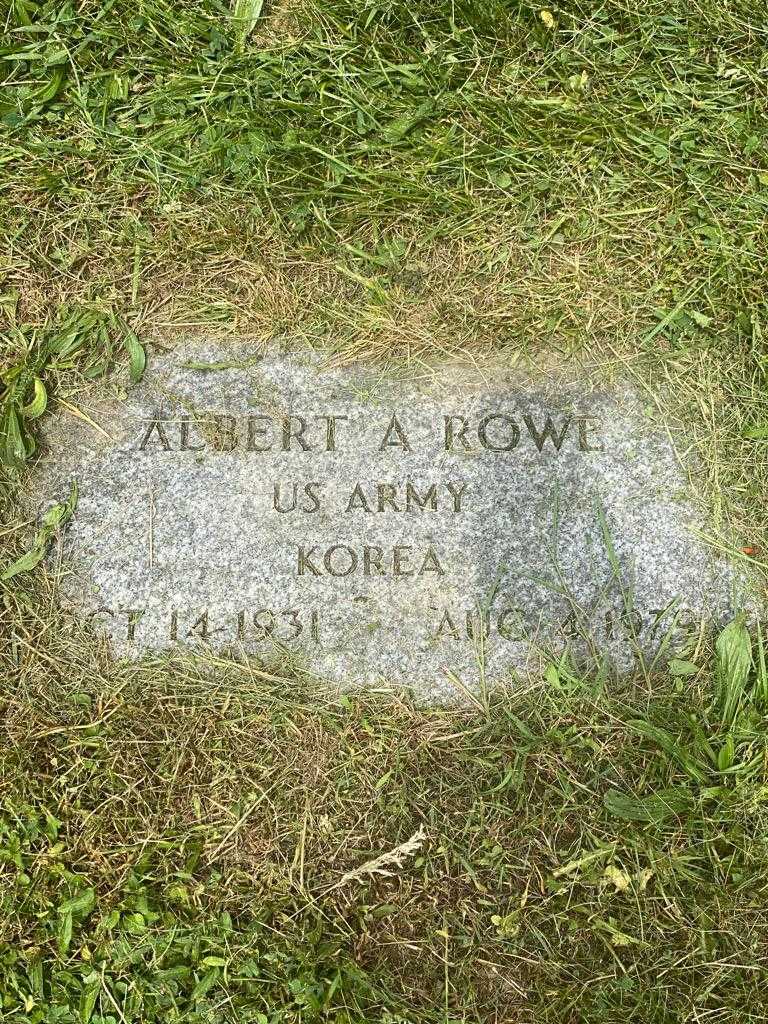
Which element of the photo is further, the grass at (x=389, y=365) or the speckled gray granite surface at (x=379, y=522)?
the speckled gray granite surface at (x=379, y=522)

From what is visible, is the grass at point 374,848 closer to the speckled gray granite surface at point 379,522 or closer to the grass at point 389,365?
the grass at point 389,365

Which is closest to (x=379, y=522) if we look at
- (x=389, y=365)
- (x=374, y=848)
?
(x=389, y=365)

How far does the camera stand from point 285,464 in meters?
2.29

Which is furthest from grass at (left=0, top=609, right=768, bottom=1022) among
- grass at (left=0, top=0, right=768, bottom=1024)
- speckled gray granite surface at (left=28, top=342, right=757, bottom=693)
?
speckled gray granite surface at (left=28, top=342, right=757, bottom=693)

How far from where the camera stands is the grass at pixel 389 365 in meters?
2.10

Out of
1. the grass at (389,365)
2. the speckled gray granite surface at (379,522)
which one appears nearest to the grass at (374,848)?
the grass at (389,365)

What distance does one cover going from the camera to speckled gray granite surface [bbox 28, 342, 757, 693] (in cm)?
222

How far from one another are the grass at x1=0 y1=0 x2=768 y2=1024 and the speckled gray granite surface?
11cm

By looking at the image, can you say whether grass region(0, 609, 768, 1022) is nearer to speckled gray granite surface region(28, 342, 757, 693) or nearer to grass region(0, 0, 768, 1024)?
grass region(0, 0, 768, 1024)

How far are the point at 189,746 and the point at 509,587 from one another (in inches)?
40.9

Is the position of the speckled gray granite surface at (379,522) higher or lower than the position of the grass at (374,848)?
higher

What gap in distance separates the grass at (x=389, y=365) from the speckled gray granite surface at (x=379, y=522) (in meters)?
0.11

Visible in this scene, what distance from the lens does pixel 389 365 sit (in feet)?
7.67

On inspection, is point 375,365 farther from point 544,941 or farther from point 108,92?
point 544,941
